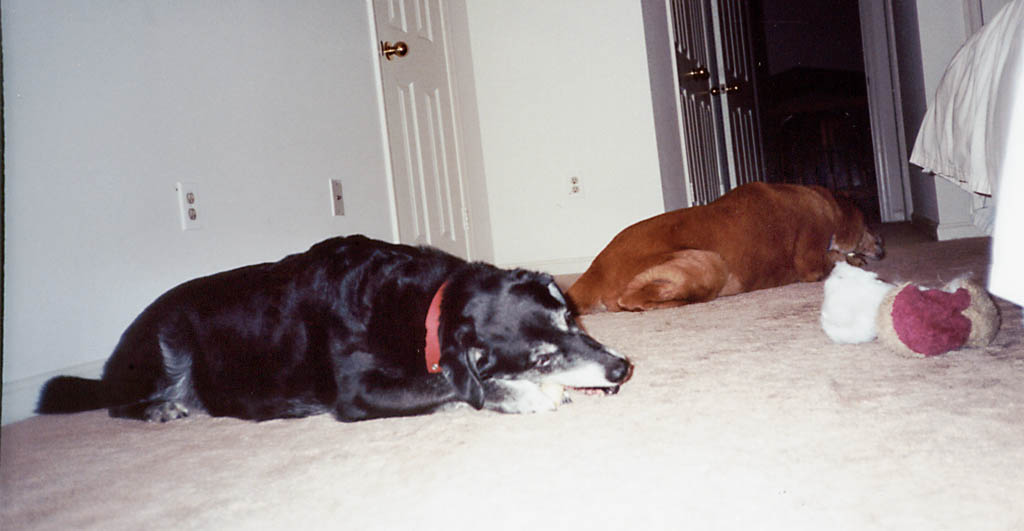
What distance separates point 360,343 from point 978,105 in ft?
6.12

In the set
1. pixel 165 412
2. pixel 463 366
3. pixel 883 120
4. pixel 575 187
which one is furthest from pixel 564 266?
pixel 883 120

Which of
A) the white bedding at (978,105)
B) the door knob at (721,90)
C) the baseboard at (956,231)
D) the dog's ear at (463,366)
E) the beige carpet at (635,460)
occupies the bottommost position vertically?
the beige carpet at (635,460)

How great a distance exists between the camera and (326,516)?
3.14ft

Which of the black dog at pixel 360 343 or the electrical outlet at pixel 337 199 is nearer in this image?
the black dog at pixel 360 343

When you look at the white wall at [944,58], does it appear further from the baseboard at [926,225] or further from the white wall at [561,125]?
the white wall at [561,125]

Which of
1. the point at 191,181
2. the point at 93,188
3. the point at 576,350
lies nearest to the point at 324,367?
the point at 576,350

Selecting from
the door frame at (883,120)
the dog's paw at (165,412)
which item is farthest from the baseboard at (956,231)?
the dog's paw at (165,412)

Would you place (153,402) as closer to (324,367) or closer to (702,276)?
(324,367)

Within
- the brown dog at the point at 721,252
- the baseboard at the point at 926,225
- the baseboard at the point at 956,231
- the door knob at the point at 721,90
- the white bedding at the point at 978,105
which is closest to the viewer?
the white bedding at the point at 978,105

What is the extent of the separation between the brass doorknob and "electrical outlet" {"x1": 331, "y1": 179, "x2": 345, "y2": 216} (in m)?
0.97

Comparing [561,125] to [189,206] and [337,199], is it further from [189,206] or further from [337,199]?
[189,206]

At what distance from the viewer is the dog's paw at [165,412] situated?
172 centimetres

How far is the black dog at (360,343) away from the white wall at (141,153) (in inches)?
15.3

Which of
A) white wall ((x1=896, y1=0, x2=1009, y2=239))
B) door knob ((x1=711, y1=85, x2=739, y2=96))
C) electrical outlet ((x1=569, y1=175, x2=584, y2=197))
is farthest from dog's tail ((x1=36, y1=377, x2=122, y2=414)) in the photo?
door knob ((x1=711, y1=85, x2=739, y2=96))
